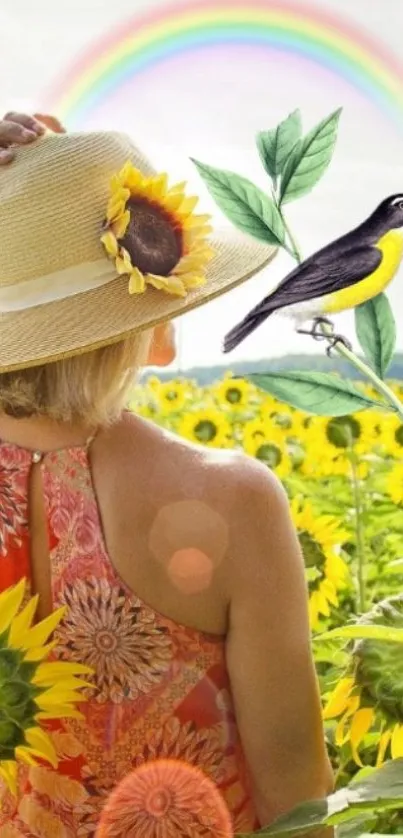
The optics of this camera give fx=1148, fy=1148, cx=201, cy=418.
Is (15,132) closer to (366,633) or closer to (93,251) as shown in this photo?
(93,251)

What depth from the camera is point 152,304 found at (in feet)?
2.57

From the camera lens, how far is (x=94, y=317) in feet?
2.55

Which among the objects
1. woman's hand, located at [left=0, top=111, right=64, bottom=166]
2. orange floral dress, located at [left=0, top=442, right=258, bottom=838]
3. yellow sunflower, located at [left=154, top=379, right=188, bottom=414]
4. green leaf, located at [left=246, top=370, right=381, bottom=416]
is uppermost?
woman's hand, located at [left=0, top=111, right=64, bottom=166]

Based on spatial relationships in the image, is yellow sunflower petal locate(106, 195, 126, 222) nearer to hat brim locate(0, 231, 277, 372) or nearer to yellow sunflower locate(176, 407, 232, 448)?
hat brim locate(0, 231, 277, 372)

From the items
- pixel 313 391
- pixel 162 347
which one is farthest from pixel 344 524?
pixel 313 391

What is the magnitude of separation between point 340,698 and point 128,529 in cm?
24

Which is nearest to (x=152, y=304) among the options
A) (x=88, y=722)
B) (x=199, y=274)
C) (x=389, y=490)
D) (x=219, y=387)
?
(x=199, y=274)

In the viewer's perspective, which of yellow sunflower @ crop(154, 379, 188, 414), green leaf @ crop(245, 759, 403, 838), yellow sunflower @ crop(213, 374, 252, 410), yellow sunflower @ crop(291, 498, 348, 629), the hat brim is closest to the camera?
green leaf @ crop(245, 759, 403, 838)

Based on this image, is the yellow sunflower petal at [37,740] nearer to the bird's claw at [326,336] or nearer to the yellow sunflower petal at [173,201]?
the bird's claw at [326,336]

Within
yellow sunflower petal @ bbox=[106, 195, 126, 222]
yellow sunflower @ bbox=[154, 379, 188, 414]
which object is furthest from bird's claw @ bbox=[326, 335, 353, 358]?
yellow sunflower @ bbox=[154, 379, 188, 414]

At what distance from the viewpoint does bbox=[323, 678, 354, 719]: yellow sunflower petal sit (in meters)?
0.54

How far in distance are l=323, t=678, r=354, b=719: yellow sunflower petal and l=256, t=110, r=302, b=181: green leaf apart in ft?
0.86

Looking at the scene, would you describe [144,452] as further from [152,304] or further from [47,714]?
[47,714]

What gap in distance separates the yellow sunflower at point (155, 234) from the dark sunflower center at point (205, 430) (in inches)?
53.9
